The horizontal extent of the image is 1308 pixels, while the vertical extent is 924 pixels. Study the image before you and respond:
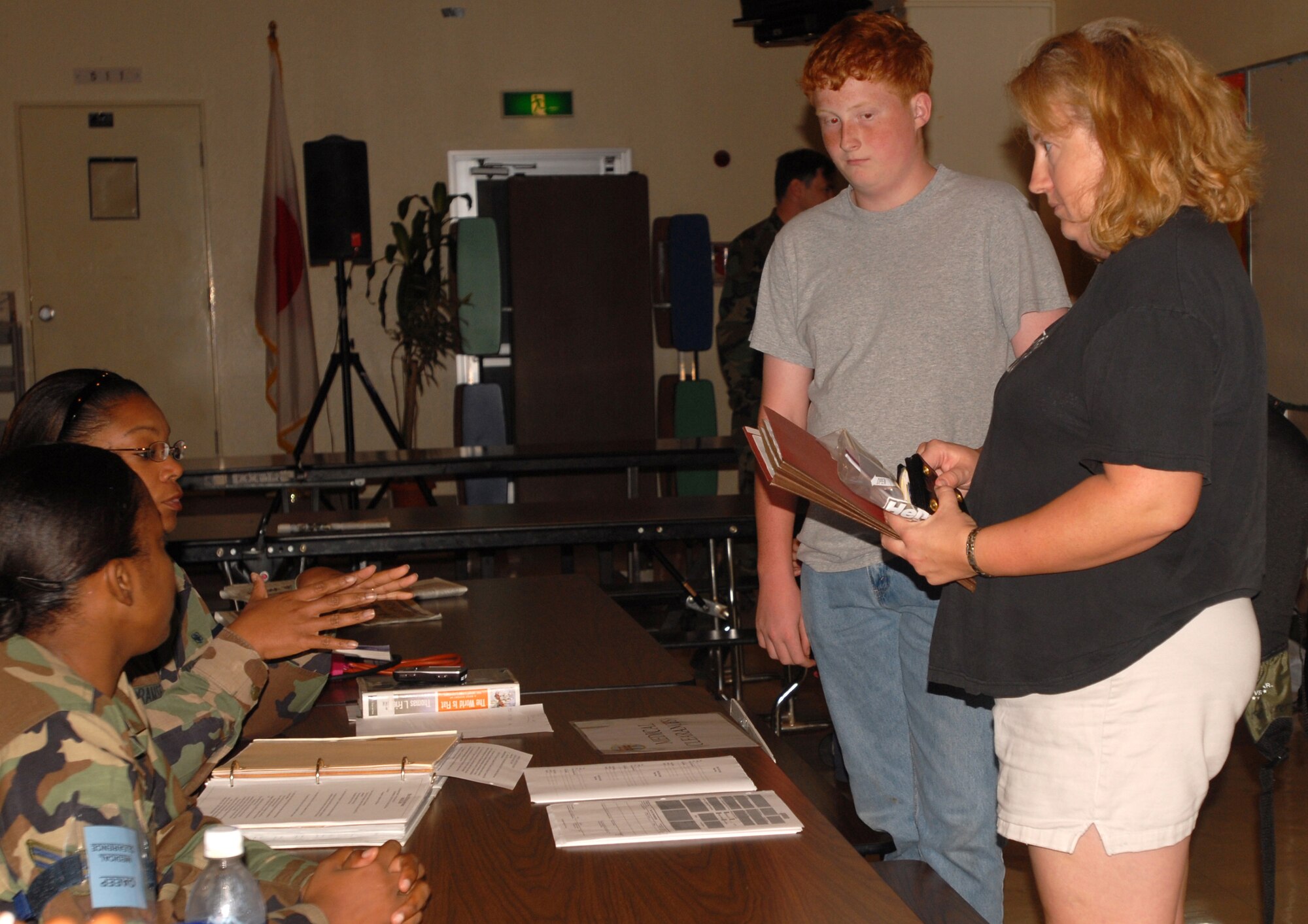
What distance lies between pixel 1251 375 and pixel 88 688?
114cm

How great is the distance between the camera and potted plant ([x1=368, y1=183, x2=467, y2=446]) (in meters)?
7.00

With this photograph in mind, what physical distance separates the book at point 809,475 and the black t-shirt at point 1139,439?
119mm

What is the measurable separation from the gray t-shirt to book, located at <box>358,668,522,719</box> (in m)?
0.52

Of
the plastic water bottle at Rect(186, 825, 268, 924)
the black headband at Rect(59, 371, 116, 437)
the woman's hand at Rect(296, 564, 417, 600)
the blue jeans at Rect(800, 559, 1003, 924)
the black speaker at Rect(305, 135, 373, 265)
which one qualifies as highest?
the black speaker at Rect(305, 135, 373, 265)

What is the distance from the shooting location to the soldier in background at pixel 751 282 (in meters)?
4.38

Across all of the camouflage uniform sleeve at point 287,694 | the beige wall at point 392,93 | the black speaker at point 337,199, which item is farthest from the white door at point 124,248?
the camouflage uniform sleeve at point 287,694

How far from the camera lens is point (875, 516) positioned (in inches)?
54.6

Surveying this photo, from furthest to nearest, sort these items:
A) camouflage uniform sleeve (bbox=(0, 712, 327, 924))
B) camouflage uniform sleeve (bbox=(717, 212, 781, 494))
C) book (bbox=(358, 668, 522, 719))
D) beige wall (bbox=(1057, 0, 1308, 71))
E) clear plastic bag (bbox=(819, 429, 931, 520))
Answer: camouflage uniform sleeve (bbox=(717, 212, 781, 494)) → beige wall (bbox=(1057, 0, 1308, 71)) → book (bbox=(358, 668, 522, 719)) → clear plastic bag (bbox=(819, 429, 931, 520)) → camouflage uniform sleeve (bbox=(0, 712, 327, 924))

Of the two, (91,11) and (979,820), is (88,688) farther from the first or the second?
(91,11)

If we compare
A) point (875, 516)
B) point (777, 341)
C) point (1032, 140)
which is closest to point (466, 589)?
point (777, 341)

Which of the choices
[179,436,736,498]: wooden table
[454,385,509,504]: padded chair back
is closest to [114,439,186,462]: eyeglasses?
[179,436,736,498]: wooden table

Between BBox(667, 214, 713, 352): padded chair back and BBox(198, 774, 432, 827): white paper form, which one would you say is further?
BBox(667, 214, 713, 352): padded chair back

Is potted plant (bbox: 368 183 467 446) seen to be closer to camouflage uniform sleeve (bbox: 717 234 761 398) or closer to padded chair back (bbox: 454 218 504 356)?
padded chair back (bbox: 454 218 504 356)

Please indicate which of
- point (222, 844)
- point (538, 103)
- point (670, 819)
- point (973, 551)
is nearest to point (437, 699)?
point (670, 819)
